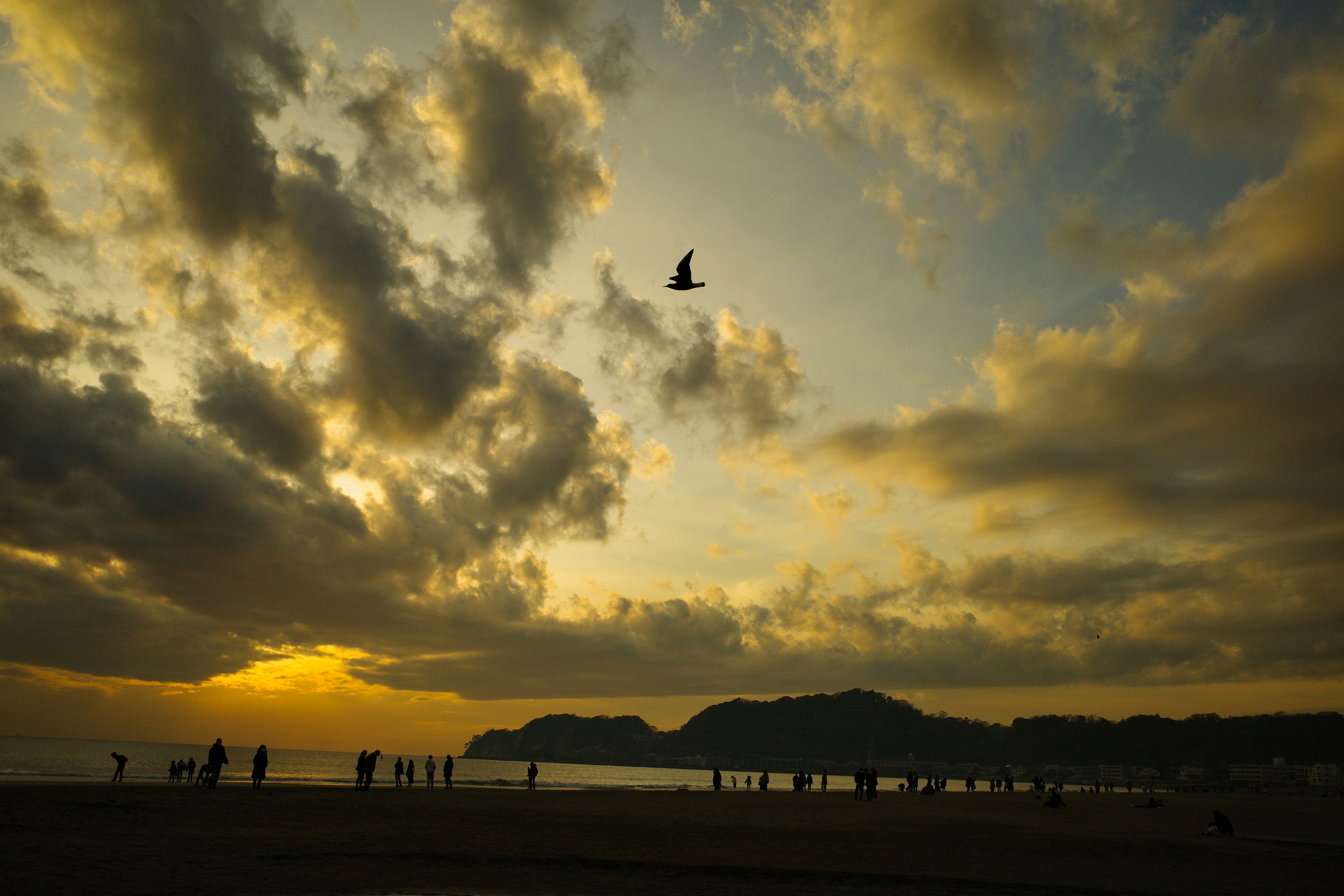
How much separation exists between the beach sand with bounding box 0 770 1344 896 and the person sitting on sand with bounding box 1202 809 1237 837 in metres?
0.71

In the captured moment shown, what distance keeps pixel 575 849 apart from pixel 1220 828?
2757 cm

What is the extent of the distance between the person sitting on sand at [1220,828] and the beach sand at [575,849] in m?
0.71

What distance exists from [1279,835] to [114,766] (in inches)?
5726

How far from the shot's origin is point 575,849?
70.2 feet

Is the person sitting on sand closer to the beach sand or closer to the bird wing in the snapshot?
the beach sand

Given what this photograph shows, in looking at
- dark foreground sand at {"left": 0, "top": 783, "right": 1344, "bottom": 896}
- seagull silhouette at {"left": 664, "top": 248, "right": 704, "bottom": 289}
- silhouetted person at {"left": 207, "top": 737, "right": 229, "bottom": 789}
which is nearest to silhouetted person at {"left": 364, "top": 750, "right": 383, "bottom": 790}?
dark foreground sand at {"left": 0, "top": 783, "right": 1344, "bottom": 896}

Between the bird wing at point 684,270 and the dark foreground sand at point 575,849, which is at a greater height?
the bird wing at point 684,270

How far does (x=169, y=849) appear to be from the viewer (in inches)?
691

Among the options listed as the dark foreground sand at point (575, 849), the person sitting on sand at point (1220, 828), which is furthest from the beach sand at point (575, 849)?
the person sitting on sand at point (1220, 828)

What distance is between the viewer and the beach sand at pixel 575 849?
1541 cm

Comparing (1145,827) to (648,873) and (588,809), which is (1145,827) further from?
(648,873)

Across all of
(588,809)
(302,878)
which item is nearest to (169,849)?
(302,878)

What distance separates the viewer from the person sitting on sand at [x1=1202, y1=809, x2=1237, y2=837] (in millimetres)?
→ 29844

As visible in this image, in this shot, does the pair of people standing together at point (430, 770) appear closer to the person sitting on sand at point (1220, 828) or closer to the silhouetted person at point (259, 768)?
the silhouetted person at point (259, 768)
